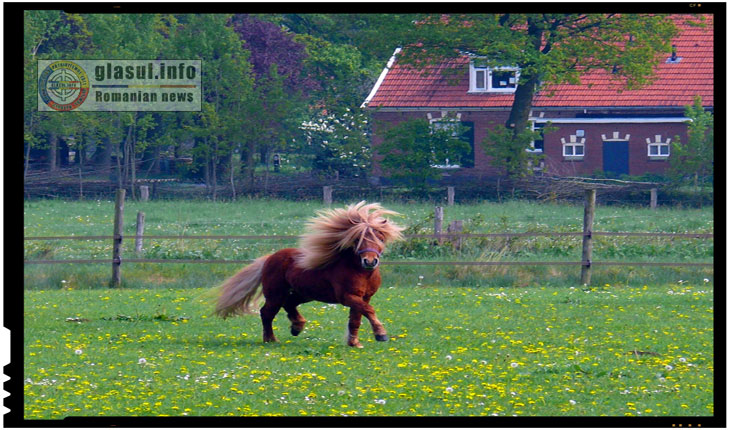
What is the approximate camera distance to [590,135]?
3011cm

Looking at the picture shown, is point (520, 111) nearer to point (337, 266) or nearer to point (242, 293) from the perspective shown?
point (242, 293)

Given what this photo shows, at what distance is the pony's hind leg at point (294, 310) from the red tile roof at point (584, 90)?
1666cm

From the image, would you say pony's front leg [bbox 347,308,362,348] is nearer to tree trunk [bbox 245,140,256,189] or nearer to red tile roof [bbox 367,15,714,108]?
red tile roof [bbox 367,15,714,108]

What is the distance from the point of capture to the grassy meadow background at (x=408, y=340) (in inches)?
250

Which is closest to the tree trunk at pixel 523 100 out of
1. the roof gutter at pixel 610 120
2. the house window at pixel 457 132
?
the roof gutter at pixel 610 120

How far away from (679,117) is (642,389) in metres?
23.5

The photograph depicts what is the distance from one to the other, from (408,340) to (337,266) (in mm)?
1340

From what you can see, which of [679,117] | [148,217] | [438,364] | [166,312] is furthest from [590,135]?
[438,364]

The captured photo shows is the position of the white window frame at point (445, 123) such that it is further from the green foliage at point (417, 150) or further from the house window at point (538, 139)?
the house window at point (538, 139)

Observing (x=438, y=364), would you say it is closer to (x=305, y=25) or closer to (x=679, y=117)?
(x=305, y=25)

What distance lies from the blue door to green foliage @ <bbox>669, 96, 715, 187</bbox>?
4323 mm

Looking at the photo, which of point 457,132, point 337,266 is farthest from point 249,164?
point 337,266

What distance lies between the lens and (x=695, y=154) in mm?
25812

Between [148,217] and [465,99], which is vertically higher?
[465,99]
